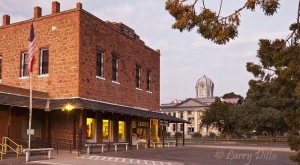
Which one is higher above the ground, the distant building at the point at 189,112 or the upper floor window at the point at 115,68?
the upper floor window at the point at 115,68

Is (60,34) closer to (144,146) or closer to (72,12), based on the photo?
(72,12)

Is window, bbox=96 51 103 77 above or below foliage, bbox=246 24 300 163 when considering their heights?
above

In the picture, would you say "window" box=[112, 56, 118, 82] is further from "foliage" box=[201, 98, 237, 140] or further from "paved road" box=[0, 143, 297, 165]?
"foliage" box=[201, 98, 237, 140]

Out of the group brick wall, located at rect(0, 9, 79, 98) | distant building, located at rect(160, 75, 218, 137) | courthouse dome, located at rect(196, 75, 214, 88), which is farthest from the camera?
courthouse dome, located at rect(196, 75, 214, 88)

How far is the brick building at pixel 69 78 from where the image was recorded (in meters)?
22.4

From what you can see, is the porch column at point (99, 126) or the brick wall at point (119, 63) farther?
the porch column at point (99, 126)

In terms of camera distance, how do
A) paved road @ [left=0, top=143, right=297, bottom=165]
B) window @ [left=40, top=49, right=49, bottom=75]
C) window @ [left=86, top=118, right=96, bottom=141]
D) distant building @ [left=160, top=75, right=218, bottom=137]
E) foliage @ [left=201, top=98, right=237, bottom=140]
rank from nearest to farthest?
1. paved road @ [left=0, top=143, right=297, bottom=165]
2. window @ [left=86, top=118, right=96, bottom=141]
3. window @ [left=40, top=49, right=49, bottom=75]
4. foliage @ [left=201, top=98, right=237, bottom=140]
5. distant building @ [left=160, top=75, right=218, bottom=137]

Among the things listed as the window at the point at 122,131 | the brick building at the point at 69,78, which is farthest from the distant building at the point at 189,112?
the brick building at the point at 69,78

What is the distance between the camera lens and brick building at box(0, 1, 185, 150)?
2239cm

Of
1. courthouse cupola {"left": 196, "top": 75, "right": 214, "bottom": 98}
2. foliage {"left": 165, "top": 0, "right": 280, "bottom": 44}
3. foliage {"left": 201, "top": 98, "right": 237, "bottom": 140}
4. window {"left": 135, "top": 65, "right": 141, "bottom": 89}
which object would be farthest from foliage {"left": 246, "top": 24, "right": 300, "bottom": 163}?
courthouse cupola {"left": 196, "top": 75, "right": 214, "bottom": 98}

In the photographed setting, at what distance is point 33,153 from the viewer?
20328mm

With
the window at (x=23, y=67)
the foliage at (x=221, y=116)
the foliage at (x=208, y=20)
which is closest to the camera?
the foliage at (x=208, y=20)

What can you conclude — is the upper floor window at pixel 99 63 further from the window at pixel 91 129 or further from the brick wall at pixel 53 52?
the window at pixel 91 129

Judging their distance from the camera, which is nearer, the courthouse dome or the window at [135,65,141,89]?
the window at [135,65,141,89]
